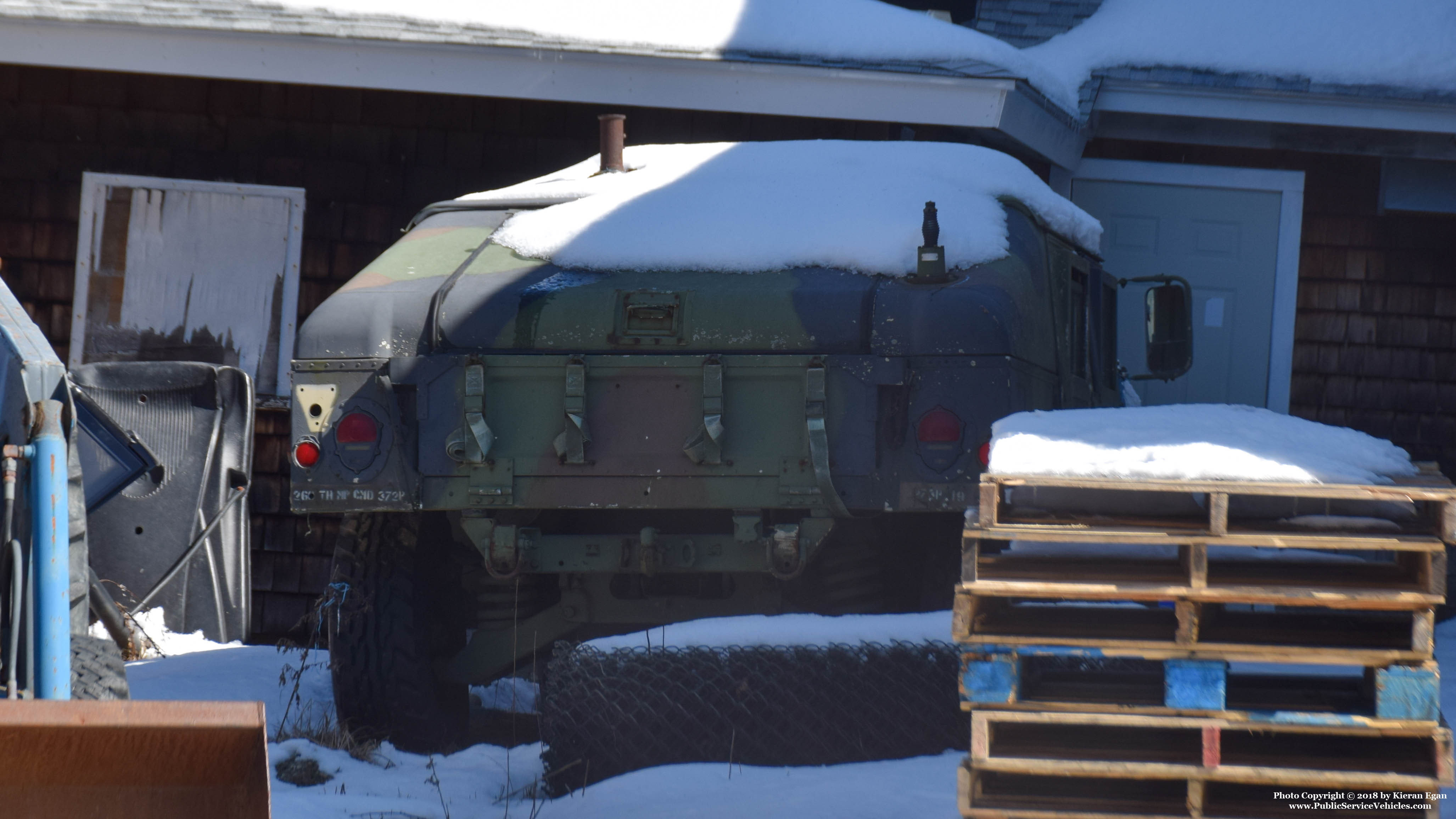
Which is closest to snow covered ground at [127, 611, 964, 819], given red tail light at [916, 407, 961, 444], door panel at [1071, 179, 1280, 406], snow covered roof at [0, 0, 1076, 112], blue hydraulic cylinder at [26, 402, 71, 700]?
red tail light at [916, 407, 961, 444]

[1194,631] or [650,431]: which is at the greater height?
[650,431]

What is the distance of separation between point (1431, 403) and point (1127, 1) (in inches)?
124

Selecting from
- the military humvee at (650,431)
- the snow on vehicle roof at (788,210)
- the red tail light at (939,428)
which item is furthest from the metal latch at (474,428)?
the red tail light at (939,428)

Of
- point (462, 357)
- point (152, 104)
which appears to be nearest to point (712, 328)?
point (462, 357)

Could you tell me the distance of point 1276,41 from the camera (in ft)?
28.0

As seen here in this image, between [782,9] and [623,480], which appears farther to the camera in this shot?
[782,9]

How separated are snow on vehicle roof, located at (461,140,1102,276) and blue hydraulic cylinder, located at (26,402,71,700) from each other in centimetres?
204

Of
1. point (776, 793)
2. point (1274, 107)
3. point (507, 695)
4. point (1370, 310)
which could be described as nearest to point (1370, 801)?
point (776, 793)

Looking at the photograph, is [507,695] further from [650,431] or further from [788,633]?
[788,633]

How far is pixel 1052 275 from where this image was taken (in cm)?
519

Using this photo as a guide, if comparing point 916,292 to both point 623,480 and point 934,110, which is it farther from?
point 934,110

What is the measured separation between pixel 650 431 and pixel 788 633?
78cm

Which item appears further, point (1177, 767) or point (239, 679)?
point (239, 679)

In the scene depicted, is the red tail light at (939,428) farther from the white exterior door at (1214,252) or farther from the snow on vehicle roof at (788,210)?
the white exterior door at (1214,252)
